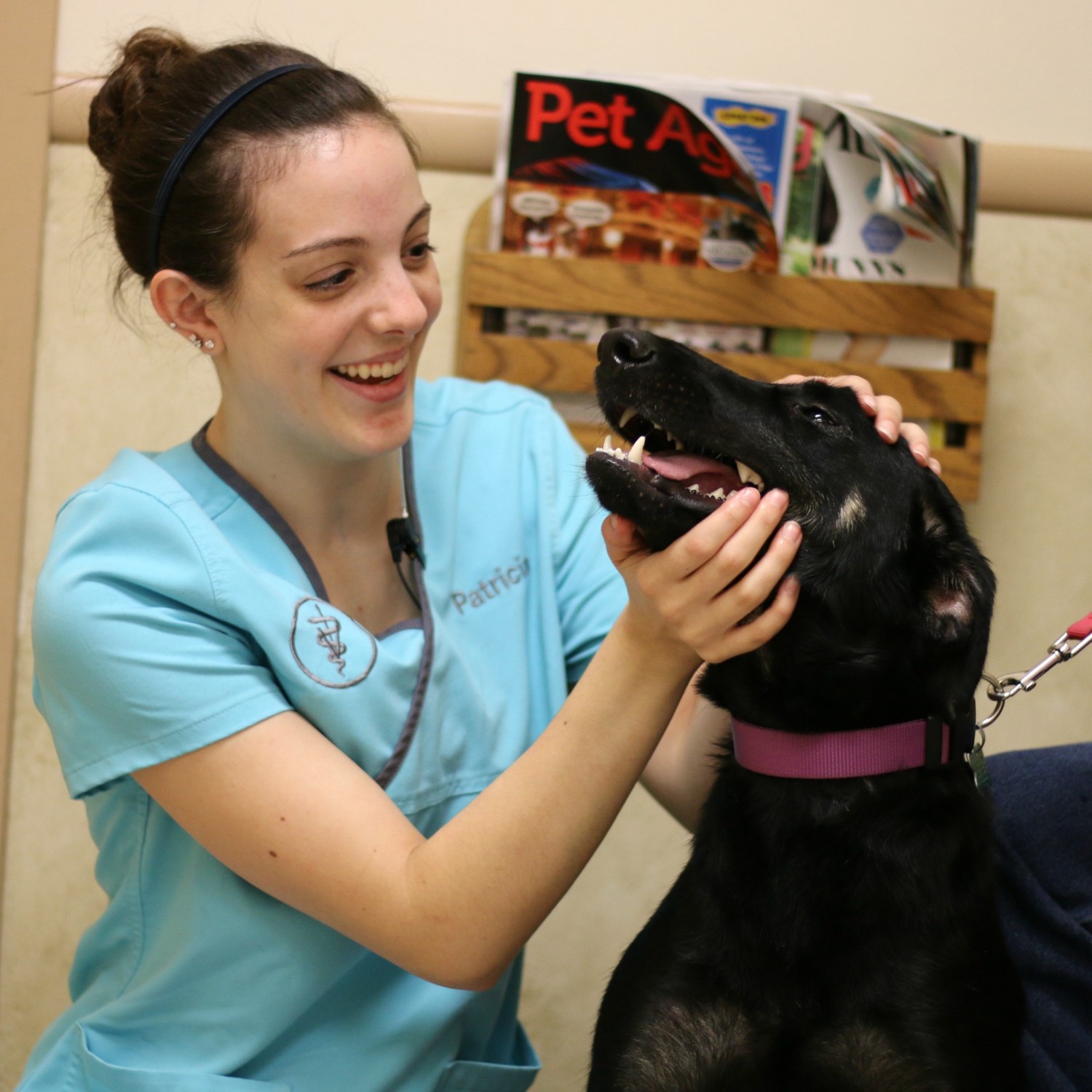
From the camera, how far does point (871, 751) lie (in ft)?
3.60

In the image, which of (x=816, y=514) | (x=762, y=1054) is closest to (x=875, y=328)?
(x=816, y=514)

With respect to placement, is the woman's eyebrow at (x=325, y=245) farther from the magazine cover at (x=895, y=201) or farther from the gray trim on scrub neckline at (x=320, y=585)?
the magazine cover at (x=895, y=201)

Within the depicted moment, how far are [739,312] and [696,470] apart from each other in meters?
0.80

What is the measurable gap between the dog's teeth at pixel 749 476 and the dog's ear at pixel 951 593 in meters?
0.17

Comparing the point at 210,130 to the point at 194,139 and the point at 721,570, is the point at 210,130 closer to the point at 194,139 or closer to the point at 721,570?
the point at 194,139

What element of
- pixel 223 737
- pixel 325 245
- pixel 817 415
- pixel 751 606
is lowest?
pixel 223 737

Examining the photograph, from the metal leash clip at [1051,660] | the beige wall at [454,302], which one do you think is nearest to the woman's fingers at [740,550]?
the metal leash clip at [1051,660]

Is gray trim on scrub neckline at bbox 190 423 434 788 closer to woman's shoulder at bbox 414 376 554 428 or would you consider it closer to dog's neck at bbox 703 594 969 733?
woman's shoulder at bbox 414 376 554 428

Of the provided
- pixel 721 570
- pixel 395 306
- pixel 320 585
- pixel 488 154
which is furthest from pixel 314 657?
pixel 488 154

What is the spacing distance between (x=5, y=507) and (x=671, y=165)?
1.27 m

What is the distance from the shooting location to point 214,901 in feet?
4.01

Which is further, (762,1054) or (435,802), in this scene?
(435,802)

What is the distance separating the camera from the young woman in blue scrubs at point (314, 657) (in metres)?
1.09

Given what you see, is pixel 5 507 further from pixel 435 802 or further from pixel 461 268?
pixel 435 802
